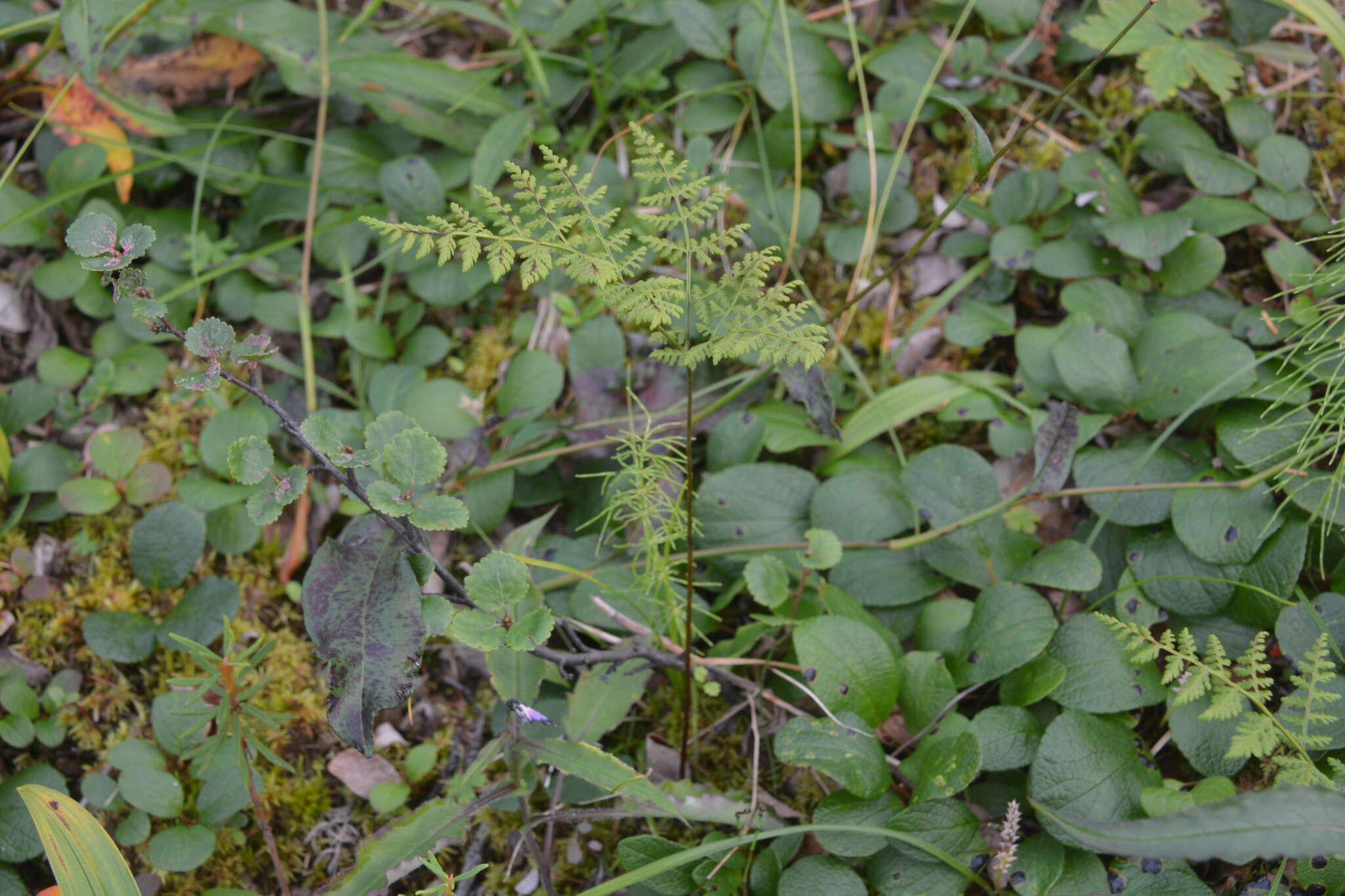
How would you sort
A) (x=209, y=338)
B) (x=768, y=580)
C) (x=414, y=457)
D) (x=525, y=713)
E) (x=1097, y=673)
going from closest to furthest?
(x=209, y=338) → (x=414, y=457) → (x=525, y=713) → (x=1097, y=673) → (x=768, y=580)

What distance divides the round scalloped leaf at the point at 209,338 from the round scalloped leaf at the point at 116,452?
130cm

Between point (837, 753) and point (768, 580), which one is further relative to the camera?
point (768, 580)

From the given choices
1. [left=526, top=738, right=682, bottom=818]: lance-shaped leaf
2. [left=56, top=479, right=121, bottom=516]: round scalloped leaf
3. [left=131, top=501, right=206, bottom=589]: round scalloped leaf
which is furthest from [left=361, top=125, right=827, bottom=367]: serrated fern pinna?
[left=56, top=479, right=121, bottom=516]: round scalloped leaf

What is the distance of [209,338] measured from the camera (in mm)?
1250

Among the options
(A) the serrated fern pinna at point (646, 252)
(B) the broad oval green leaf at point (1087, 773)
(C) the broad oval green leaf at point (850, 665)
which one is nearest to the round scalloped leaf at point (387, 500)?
(A) the serrated fern pinna at point (646, 252)

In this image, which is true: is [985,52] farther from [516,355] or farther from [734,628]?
[734,628]

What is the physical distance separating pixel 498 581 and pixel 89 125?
2.34m

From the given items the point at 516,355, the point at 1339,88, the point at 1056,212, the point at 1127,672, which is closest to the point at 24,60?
the point at 516,355

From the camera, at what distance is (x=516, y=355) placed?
233cm

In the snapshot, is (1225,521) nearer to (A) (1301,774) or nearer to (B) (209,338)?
(A) (1301,774)

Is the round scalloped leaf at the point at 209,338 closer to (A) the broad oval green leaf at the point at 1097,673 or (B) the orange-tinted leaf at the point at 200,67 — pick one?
(A) the broad oval green leaf at the point at 1097,673

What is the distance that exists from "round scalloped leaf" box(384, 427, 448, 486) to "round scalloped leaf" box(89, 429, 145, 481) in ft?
4.47

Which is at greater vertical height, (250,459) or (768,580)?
(250,459)

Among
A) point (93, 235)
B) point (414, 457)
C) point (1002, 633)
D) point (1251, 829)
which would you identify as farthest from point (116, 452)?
point (1251, 829)
